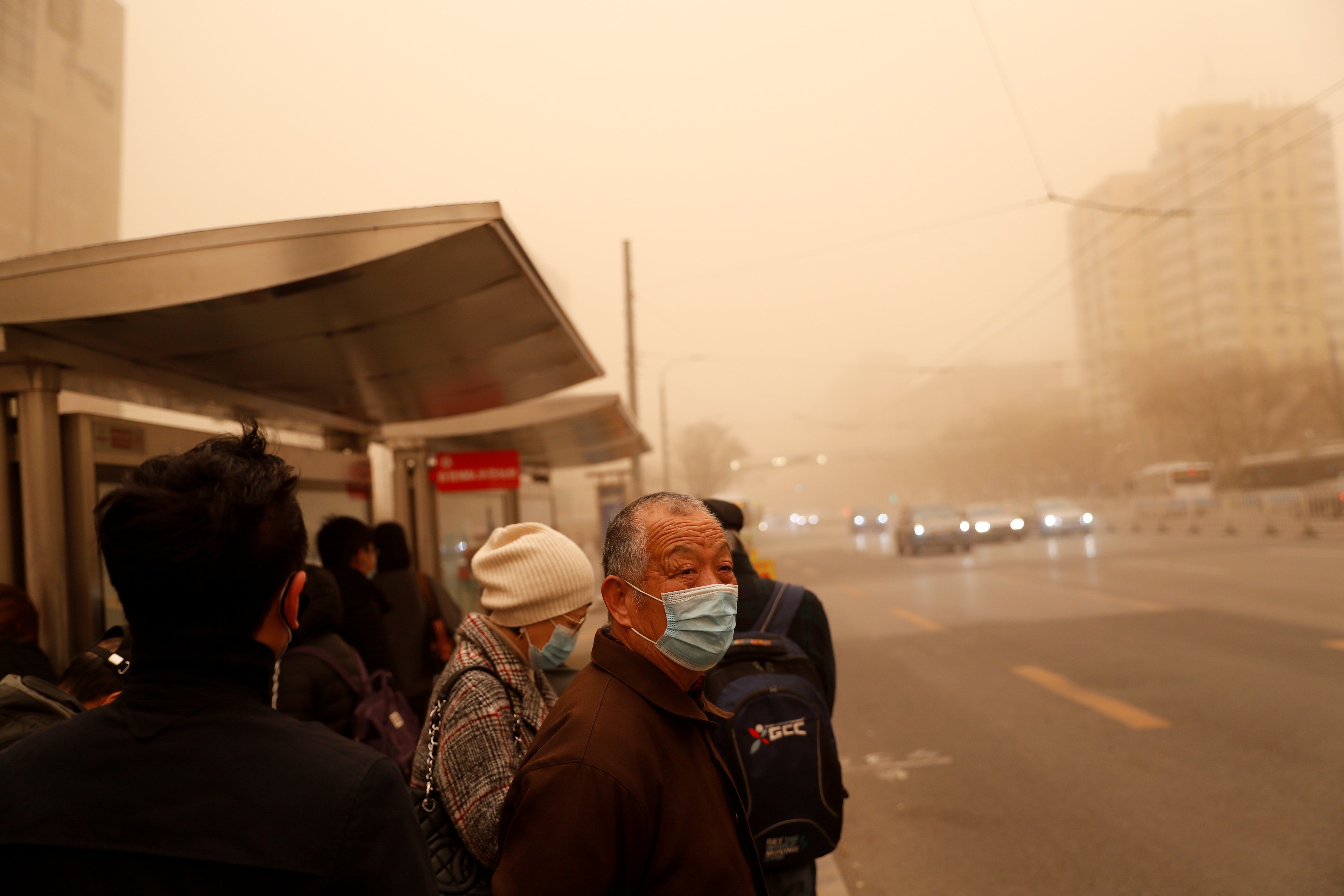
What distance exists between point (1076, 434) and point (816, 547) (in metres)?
34.4

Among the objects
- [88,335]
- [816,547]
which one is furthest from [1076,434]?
[88,335]

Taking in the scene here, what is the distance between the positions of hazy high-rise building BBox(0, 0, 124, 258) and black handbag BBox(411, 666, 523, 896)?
51.8 meters

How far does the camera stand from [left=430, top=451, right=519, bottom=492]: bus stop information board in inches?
366

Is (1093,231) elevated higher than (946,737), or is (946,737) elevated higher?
(1093,231)

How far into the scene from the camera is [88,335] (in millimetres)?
4324

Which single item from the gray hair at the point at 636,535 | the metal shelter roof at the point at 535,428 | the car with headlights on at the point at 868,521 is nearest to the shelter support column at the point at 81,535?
the gray hair at the point at 636,535

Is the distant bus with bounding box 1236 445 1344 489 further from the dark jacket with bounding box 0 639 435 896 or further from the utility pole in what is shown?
the dark jacket with bounding box 0 639 435 896

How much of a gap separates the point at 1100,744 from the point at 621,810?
6.06 metres

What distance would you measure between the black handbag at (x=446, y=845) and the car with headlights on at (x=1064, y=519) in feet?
123

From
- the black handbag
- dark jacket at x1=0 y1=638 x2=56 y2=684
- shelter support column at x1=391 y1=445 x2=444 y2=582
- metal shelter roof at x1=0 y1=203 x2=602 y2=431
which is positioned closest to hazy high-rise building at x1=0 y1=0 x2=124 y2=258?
shelter support column at x1=391 y1=445 x2=444 y2=582

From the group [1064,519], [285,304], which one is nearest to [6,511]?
[285,304]

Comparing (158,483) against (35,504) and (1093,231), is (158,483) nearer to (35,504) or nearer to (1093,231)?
(35,504)

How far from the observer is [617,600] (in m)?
2.01

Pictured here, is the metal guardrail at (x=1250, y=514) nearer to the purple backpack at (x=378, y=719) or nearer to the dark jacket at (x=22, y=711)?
the purple backpack at (x=378, y=719)
